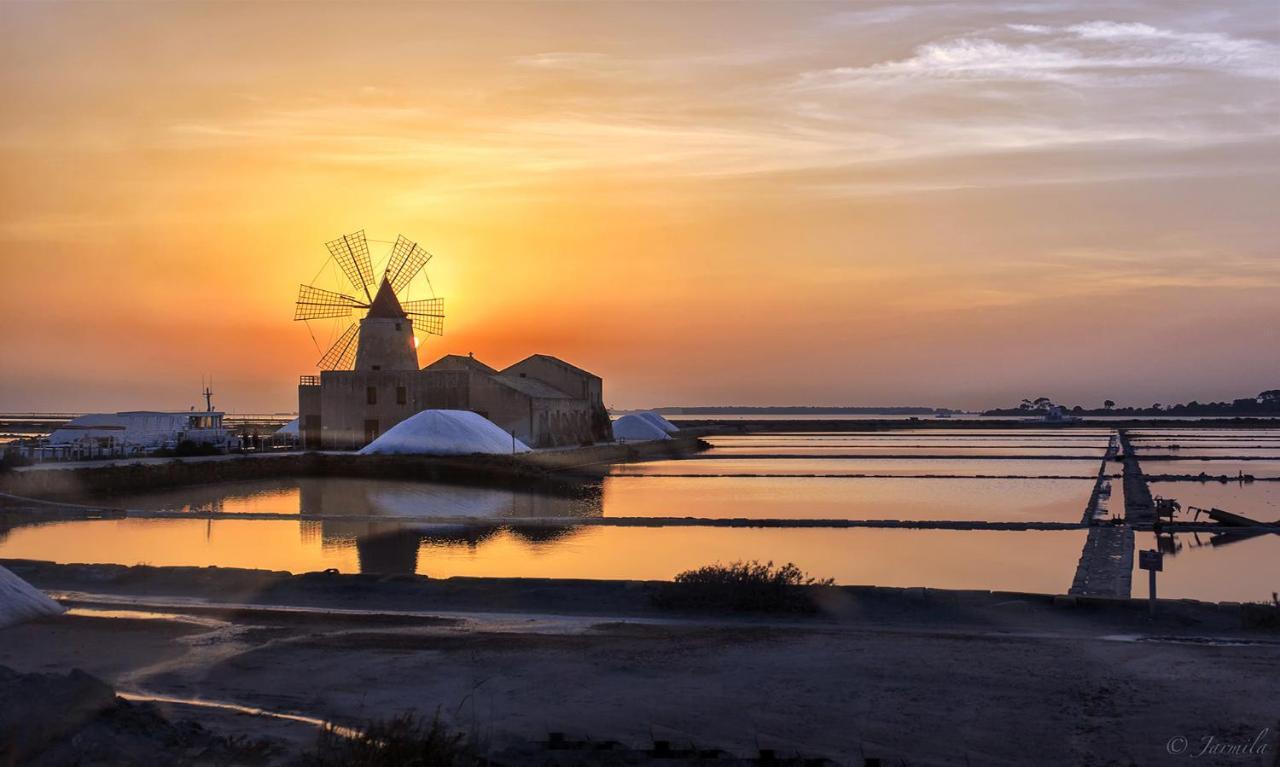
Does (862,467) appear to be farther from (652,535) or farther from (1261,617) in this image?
(1261,617)

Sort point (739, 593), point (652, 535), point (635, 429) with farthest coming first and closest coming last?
point (635, 429) < point (652, 535) < point (739, 593)

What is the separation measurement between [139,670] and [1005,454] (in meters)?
43.5

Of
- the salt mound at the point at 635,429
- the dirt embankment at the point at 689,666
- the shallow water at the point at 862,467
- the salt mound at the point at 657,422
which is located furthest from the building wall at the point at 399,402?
the dirt embankment at the point at 689,666

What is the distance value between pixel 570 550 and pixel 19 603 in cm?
716

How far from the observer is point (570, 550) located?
1469cm

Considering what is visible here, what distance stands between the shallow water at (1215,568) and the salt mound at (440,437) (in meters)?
18.6

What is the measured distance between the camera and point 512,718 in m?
5.80

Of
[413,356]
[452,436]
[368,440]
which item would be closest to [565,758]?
[452,436]

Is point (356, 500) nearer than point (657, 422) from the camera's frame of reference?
Yes

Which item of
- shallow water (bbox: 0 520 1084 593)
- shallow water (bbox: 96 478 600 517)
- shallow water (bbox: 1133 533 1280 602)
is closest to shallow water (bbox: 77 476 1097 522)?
shallow water (bbox: 96 478 600 517)

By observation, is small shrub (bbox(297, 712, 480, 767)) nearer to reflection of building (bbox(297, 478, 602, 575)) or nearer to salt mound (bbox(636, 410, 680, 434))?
reflection of building (bbox(297, 478, 602, 575))

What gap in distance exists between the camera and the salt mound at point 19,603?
8.39 metres

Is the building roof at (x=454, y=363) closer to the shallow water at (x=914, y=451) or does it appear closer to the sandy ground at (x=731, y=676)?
the shallow water at (x=914, y=451)

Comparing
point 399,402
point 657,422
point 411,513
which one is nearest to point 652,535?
point 411,513
